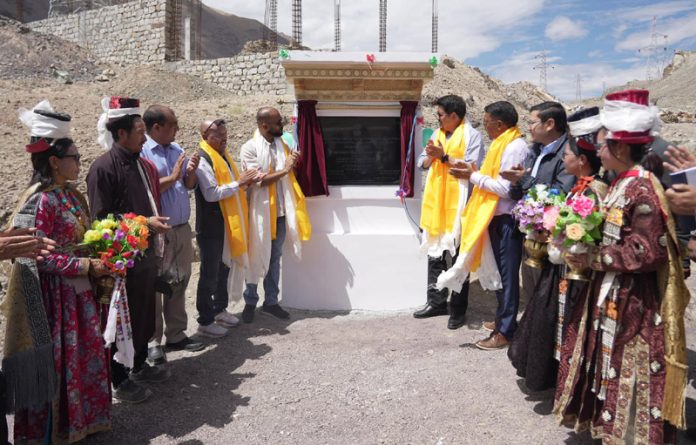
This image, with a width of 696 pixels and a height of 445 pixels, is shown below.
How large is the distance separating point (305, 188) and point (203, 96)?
17260mm

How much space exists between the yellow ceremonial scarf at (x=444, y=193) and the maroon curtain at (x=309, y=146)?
117 centimetres

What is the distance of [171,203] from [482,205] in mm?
2552

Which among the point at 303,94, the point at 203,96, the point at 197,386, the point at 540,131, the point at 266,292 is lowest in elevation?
the point at 197,386

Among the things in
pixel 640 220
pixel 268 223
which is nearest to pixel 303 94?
pixel 268 223

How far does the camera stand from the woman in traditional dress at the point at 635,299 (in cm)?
246

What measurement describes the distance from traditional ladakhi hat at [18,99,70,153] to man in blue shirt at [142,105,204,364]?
1.18 m

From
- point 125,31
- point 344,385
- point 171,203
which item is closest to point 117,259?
point 171,203

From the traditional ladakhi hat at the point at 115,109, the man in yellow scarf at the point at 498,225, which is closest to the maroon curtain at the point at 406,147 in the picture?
the man in yellow scarf at the point at 498,225

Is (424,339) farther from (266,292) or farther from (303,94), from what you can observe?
(303,94)

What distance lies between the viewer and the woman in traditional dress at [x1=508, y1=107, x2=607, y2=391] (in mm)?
2932

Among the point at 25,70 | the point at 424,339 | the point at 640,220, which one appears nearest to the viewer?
the point at 640,220

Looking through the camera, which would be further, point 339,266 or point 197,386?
point 339,266

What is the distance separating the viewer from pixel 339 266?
17.7ft

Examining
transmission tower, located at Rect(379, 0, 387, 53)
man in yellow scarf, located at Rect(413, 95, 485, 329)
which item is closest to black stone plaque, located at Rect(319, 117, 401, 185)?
man in yellow scarf, located at Rect(413, 95, 485, 329)
